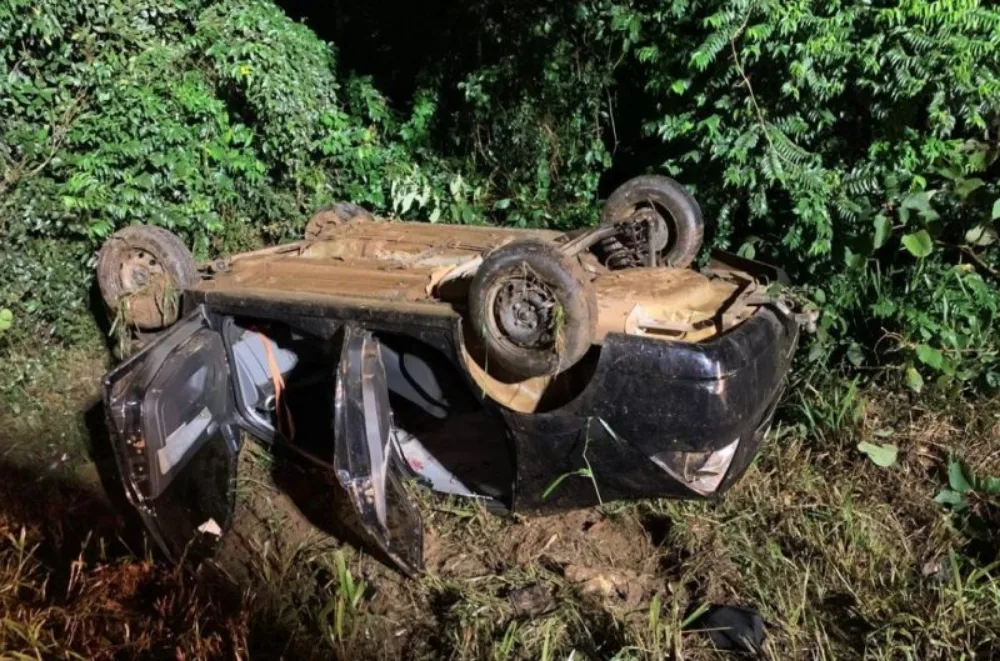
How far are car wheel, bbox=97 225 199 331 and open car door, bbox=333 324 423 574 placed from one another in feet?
3.83

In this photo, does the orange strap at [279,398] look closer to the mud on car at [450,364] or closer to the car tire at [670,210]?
the mud on car at [450,364]

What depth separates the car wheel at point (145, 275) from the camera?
4195 millimetres

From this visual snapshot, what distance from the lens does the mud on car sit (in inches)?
125

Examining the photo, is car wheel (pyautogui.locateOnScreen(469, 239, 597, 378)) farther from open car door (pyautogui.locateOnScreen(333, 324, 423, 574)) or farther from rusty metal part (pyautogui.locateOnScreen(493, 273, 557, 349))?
open car door (pyautogui.locateOnScreen(333, 324, 423, 574))

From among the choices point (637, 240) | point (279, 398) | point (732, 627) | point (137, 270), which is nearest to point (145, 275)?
point (137, 270)

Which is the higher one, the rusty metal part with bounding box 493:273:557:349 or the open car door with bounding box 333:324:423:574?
the rusty metal part with bounding box 493:273:557:349

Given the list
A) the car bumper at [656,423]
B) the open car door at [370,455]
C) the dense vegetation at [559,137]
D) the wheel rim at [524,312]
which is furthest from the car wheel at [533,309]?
the dense vegetation at [559,137]

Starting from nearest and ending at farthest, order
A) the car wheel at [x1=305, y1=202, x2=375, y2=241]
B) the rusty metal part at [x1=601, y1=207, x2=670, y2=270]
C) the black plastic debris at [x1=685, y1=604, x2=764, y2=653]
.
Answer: the black plastic debris at [x1=685, y1=604, x2=764, y2=653]
the rusty metal part at [x1=601, y1=207, x2=670, y2=270]
the car wheel at [x1=305, y1=202, x2=375, y2=241]

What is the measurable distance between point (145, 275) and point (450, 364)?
1.70 meters

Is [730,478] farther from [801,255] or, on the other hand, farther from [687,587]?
[801,255]

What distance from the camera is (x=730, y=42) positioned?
4.57 metres

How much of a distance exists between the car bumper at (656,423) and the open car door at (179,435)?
142 cm

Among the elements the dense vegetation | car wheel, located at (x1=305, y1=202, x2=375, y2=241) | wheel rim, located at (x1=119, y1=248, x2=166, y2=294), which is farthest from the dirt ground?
car wheel, located at (x1=305, y1=202, x2=375, y2=241)

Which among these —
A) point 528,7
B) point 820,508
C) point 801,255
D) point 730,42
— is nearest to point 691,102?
point 730,42
